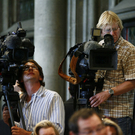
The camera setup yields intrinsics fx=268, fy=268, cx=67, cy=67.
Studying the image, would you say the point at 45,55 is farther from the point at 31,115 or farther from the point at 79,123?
the point at 79,123

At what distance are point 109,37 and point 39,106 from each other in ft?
2.55

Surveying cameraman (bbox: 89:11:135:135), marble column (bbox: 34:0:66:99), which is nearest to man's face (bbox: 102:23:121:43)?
cameraman (bbox: 89:11:135:135)

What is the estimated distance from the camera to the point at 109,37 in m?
1.81

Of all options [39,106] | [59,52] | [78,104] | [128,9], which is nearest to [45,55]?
[59,52]

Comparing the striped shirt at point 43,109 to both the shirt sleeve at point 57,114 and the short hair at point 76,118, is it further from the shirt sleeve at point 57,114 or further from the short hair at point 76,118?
the short hair at point 76,118

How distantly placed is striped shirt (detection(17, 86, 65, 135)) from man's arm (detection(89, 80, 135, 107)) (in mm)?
290

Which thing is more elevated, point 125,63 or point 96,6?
point 96,6

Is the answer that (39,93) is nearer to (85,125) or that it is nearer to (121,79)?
(121,79)

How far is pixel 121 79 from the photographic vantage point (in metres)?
2.03

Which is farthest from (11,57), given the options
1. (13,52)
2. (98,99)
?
(98,99)

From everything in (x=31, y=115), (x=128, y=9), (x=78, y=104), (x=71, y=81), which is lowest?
(x=31, y=115)

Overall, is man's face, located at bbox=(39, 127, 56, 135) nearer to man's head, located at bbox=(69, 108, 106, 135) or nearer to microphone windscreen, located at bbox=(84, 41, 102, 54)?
microphone windscreen, located at bbox=(84, 41, 102, 54)

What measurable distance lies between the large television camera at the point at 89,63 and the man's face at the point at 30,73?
37 cm

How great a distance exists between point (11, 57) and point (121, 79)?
0.84 metres
